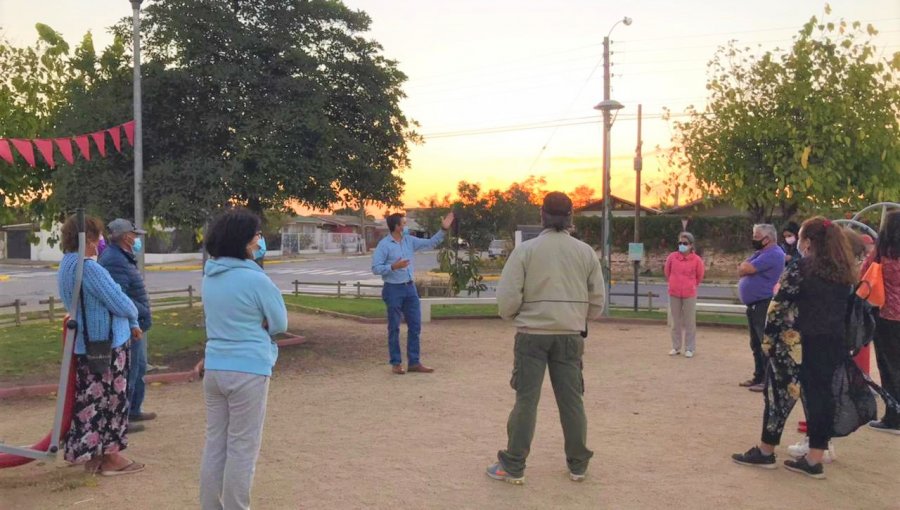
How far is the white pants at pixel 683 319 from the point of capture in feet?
31.8

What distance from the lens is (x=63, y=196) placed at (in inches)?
359

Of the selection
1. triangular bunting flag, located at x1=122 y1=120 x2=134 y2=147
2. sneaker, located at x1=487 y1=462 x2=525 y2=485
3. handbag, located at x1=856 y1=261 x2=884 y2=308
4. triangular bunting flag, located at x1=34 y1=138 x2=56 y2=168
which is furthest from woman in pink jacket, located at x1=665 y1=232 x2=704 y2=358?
triangular bunting flag, located at x1=34 y1=138 x2=56 y2=168

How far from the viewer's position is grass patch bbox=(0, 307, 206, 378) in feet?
28.4

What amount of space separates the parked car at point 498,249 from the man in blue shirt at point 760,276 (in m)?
25.0

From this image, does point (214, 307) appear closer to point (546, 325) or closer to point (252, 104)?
point (546, 325)

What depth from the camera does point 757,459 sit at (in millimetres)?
5035

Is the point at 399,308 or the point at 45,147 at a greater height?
the point at 45,147

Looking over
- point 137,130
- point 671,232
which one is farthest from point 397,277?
point 671,232

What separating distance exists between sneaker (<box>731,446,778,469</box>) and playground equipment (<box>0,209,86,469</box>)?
190 inches

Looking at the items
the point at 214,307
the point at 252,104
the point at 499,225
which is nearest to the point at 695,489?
the point at 214,307

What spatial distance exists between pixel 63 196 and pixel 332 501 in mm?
6976

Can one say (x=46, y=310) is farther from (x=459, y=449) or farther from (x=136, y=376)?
(x=459, y=449)

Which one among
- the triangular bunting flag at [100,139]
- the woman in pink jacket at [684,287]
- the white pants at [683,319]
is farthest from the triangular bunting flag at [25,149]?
the white pants at [683,319]

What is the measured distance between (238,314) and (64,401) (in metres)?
1.83
